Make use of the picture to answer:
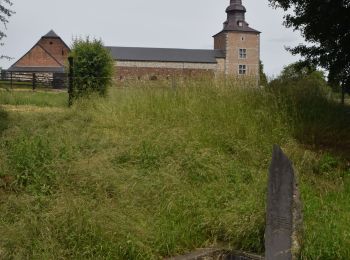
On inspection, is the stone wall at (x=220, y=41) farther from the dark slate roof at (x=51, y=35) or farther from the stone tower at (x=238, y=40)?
the dark slate roof at (x=51, y=35)

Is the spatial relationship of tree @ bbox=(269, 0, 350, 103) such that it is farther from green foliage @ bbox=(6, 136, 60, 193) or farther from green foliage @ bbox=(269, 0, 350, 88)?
green foliage @ bbox=(6, 136, 60, 193)

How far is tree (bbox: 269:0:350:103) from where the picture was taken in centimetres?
673

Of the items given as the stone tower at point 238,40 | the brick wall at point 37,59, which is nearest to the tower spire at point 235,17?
the stone tower at point 238,40

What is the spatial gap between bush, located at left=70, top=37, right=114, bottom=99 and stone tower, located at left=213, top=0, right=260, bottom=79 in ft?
150

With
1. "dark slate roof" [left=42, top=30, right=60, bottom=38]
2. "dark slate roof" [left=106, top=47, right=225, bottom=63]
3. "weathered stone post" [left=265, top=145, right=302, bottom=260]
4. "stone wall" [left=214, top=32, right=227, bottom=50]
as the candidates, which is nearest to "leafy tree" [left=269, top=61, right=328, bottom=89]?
"weathered stone post" [left=265, top=145, right=302, bottom=260]

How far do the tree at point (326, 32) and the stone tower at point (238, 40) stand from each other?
52.9m

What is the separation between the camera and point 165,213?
4.67 meters

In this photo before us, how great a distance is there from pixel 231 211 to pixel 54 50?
174 ft

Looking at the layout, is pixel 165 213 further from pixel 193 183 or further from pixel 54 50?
pixel 54 50

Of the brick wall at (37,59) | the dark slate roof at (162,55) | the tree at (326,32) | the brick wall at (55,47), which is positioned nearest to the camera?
the tree at (326,32)

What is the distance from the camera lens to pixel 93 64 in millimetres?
15359

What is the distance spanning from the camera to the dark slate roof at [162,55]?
2219 inches

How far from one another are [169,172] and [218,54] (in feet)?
189

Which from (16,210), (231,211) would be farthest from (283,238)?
(16,210)
